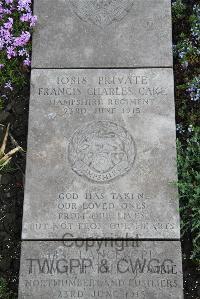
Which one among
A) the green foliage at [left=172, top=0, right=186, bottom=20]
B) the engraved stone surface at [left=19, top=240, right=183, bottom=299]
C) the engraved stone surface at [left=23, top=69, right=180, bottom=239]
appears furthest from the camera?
the green foliage at [left=172, top=0, right=186, bottom=20]

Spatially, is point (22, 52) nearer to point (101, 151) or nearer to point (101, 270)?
point (101, 151)

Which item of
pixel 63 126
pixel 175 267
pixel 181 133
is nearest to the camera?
pixel 175 267

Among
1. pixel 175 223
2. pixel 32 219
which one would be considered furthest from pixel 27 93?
pixel 175 223

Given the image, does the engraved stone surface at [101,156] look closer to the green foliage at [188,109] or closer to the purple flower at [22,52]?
the green foliage at [188,109]

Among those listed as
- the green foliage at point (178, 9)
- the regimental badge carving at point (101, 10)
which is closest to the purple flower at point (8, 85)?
the regimental badge carving at point (101, 10)

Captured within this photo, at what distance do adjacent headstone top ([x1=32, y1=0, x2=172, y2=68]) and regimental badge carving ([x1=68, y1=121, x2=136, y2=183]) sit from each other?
64 cm

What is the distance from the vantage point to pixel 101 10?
4.92 m

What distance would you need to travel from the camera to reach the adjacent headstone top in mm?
4730

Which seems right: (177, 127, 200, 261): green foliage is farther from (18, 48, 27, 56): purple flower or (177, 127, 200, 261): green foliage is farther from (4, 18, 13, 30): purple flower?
(4, 18, 13, 30): purple flower

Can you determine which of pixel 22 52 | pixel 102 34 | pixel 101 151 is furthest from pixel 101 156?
pixel 22 52

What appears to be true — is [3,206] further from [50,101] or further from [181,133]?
[181,133]

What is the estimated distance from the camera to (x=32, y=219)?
14.0 feet

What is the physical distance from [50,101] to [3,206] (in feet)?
3.44

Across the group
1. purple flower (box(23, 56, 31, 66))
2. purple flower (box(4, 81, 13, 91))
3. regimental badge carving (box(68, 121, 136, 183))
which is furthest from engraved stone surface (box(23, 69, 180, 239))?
purple flower (box(4, 81, 13, 91))
